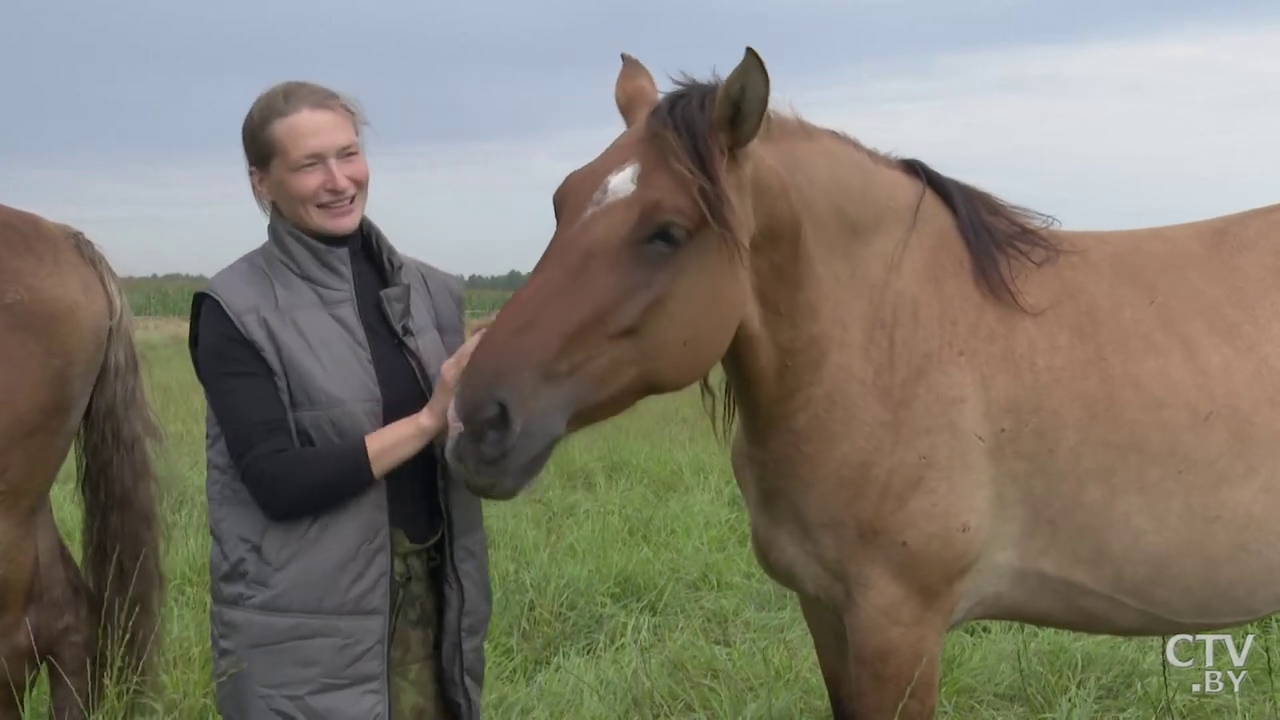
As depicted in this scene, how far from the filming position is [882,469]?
7.39ft

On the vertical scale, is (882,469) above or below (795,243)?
below

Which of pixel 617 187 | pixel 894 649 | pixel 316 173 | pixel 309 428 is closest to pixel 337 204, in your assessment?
pixel 316 173

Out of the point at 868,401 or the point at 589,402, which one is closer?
the point at 589,402

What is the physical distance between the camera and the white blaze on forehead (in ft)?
6.56

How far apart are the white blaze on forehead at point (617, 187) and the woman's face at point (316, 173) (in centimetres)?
62

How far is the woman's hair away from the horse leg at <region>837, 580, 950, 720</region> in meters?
1.67

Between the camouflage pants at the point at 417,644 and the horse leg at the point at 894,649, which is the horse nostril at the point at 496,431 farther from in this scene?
the horse leg at the point at 894,649

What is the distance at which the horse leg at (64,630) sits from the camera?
314cm

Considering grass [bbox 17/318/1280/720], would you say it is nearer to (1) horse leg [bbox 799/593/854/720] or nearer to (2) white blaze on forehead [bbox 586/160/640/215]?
(2) white blaze on forehead [bbox 586/160/640/215]

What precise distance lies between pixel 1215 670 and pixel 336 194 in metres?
3.55

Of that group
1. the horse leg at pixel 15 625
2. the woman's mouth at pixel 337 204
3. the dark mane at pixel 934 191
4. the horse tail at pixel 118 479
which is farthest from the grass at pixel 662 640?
the woman's mouth at pixel 337 204

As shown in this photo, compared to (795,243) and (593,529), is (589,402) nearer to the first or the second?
(795,243)

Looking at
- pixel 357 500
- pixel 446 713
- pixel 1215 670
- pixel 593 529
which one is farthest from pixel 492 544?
pixel 1215 670

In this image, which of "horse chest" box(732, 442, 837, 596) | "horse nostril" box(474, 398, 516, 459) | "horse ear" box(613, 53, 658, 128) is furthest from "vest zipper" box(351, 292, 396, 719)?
"horse chest" box(732, 442, 837, 596)
